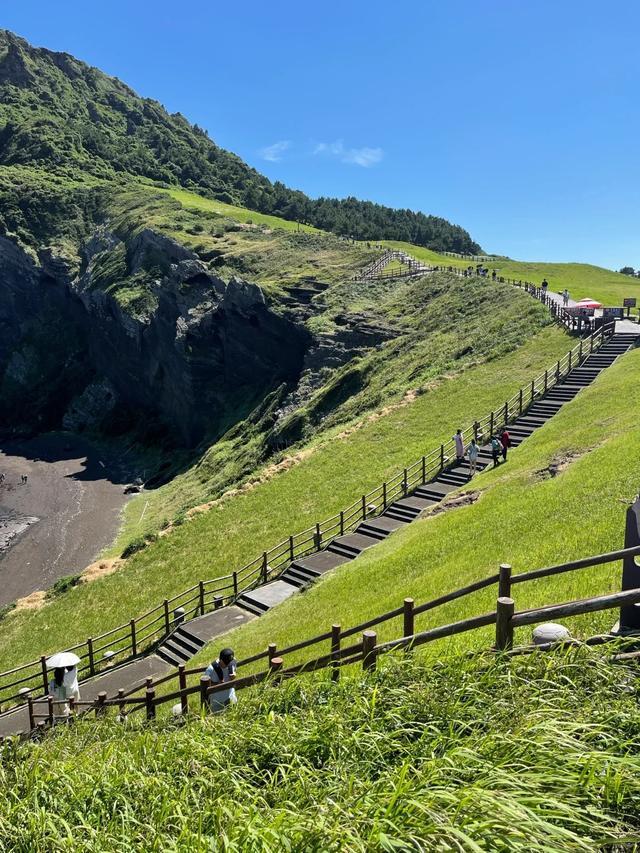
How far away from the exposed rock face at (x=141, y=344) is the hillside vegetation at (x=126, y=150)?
1521 inches

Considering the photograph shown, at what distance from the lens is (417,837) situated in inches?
124

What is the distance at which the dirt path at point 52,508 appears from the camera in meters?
37.1

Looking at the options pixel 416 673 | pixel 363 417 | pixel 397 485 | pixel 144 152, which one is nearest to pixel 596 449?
pixel 397 485

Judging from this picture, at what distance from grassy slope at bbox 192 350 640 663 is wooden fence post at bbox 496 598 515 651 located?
1992mm

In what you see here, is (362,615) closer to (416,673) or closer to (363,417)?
(416,673)

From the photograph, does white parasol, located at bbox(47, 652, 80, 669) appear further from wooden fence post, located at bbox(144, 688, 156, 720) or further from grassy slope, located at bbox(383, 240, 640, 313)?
grassy slope, located at bbox(383, 240, 640, 313)

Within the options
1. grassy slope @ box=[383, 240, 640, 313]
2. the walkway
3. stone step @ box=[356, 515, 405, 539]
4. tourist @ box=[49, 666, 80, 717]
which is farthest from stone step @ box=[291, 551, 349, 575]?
grassy slope @ box=[383, 240, 640, 313]

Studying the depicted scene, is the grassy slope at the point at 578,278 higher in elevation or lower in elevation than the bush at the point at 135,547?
higher

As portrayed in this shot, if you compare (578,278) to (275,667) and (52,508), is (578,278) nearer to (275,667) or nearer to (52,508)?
(52,508)

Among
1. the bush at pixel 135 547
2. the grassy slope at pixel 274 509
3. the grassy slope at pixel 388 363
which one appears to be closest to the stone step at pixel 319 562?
the grassy slope at pixel 274 509

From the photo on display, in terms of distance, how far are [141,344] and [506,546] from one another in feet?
220

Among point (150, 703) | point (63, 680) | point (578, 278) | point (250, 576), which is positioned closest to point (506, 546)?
point (150, 703)

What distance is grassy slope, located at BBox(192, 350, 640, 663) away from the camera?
10.6 metres

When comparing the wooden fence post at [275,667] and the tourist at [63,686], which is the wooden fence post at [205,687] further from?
the tourist at [63,686]
